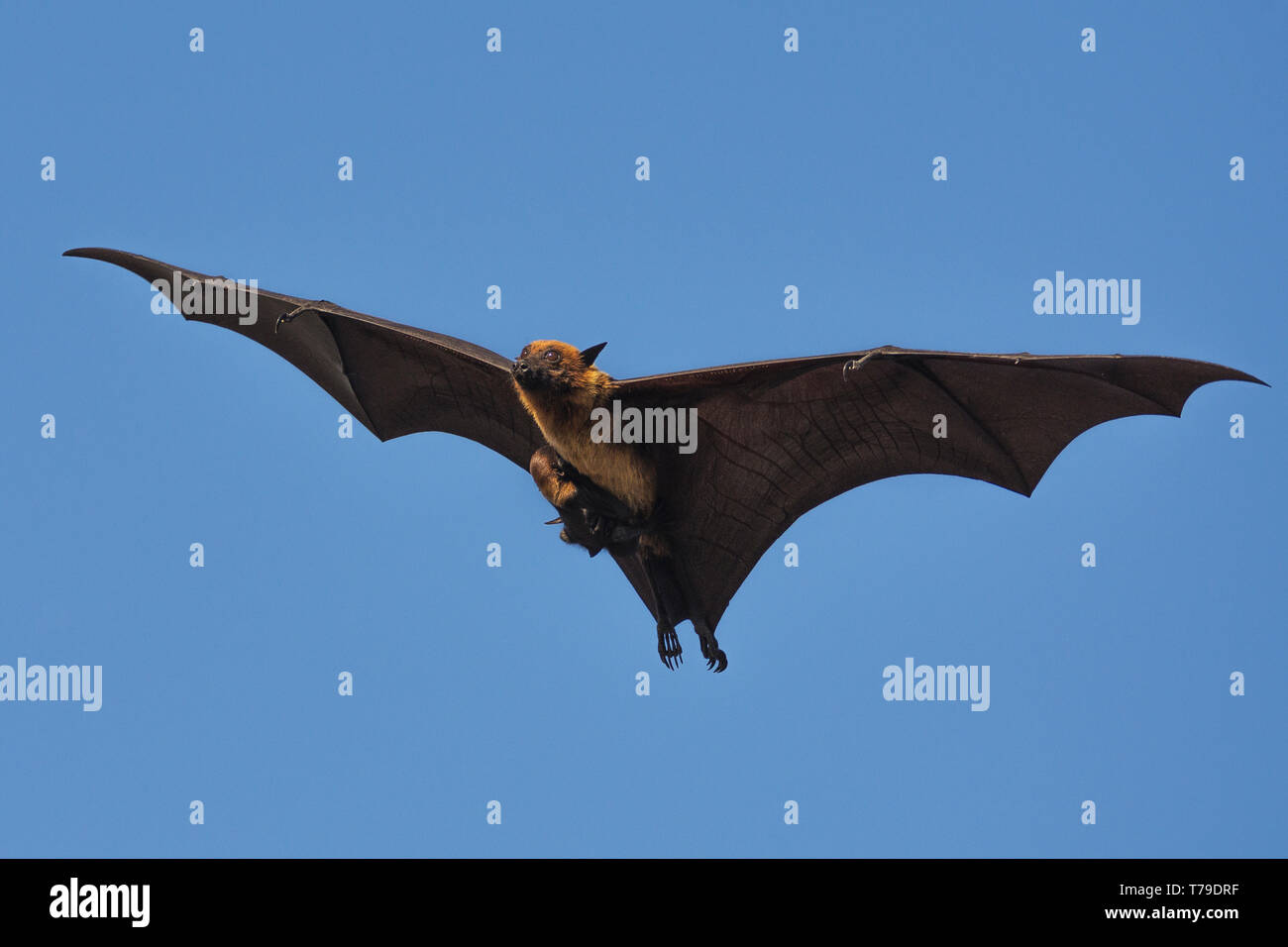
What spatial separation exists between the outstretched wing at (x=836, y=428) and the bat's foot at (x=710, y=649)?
0.13 meters

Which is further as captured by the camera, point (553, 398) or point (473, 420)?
point (473, 420)

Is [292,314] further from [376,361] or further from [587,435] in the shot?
[587,435]

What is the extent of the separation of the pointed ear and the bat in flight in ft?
0.04

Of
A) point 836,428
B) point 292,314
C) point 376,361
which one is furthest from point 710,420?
point 292,314

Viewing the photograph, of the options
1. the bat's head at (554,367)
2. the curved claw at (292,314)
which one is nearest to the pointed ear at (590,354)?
the bat's head at (554,367)

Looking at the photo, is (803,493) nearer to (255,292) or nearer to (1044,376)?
(1044,376)

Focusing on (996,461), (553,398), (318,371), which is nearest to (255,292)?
(318,371)

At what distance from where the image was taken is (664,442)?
1416 centimetres

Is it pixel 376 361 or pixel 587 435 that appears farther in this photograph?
pixel 376 361

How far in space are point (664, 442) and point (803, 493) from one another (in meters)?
1.33

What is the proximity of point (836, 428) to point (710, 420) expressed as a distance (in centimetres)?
103

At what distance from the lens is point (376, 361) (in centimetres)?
1555

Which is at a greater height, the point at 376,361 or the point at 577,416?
the point at 376,361

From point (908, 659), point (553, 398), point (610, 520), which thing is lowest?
point (908, 659)
